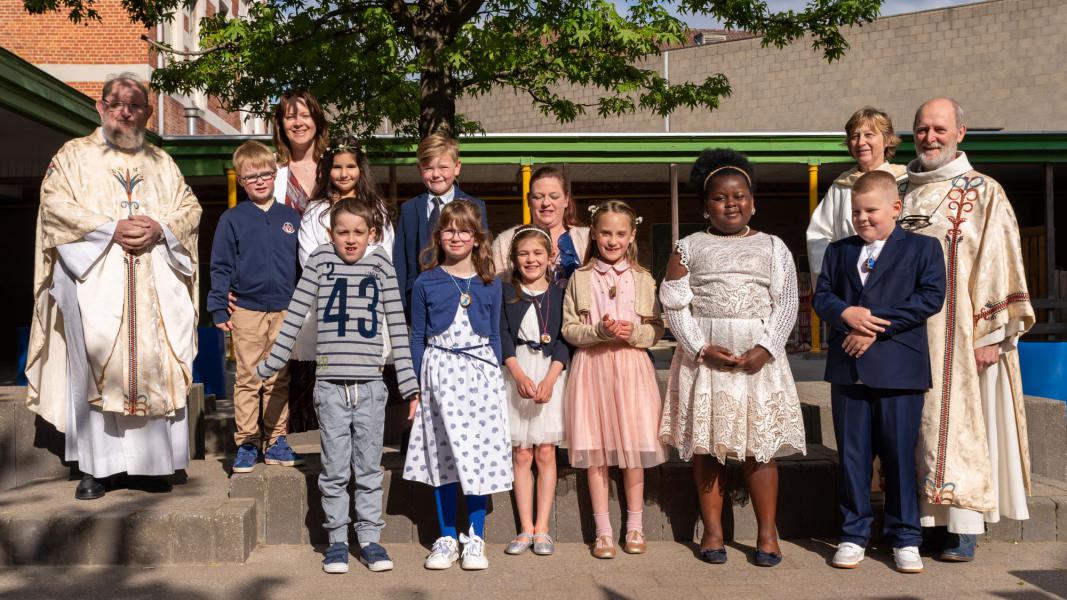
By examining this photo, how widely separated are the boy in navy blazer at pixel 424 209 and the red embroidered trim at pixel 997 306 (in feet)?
7.78

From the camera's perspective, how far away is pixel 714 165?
432 centimetres

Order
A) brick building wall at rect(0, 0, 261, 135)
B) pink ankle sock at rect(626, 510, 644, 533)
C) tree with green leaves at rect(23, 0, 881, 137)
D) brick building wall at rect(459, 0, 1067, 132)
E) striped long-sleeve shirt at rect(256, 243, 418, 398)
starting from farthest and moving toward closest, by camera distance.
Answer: brick building wall at rect(459, 0, 1067, 132) → brick building wall at rect(0, 0, 261, 135) → tree with green leaves at rect(23, 0, 881, 137) → pink ankle sock at rect(626, 510, 644, 533) → striped long-sleeve shirt at rect(256, 243, 418, 398)

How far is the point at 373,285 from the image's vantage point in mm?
4266

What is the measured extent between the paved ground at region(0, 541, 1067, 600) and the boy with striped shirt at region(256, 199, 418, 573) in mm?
240

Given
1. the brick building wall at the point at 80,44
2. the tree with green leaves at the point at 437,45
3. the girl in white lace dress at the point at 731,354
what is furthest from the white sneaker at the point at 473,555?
the brick building wall at the point at 80,44

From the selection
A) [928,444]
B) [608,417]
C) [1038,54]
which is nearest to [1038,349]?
[928,444]

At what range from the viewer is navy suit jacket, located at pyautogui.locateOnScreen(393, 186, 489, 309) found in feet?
15.3

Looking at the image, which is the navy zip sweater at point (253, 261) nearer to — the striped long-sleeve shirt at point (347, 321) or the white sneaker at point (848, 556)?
the striped long-sleeve shirt at point (347, 321)

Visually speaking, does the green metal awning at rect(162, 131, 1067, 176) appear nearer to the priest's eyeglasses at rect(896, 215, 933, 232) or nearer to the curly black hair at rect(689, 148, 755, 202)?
the curly black hair at rect(689, 148, 755, 202)

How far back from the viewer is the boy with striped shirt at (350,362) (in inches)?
163

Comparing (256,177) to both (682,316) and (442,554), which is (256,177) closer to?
(442,554)

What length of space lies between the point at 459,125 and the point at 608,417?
699 cm

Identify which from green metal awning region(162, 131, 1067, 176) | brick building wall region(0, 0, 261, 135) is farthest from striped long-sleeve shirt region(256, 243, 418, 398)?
brick building wall region(0, 0, 261, 135)

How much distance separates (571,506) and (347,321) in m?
1.46
